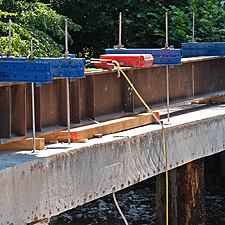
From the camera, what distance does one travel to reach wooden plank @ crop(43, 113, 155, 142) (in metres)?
7.34

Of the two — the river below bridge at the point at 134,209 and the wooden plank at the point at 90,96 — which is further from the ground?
the wooden plank at the point at 90,96

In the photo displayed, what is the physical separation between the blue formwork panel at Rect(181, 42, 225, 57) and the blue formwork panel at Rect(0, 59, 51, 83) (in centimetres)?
645

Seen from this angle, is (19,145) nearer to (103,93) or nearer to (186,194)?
(103,93)

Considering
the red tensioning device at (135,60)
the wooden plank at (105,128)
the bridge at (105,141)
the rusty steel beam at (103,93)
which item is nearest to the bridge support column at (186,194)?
the bridge at (105,141)

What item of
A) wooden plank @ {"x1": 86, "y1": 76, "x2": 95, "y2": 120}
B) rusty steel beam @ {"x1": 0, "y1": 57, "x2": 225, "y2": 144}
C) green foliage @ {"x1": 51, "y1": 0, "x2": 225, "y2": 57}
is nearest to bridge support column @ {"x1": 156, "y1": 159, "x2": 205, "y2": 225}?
rusty steel beam @ {"x1": 0, "y1": 57, "x2": 225, "y2": 144}

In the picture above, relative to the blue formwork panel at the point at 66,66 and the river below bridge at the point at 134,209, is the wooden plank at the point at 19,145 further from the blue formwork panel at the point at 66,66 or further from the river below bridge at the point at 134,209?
the river below bridge at the point at 134,209

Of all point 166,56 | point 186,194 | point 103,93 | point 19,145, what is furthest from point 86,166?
point 186,194

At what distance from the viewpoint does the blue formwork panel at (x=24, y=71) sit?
614cm

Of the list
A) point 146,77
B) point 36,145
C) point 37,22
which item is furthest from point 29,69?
point 37,22

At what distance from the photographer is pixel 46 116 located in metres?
7.45

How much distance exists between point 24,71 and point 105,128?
7.21ft

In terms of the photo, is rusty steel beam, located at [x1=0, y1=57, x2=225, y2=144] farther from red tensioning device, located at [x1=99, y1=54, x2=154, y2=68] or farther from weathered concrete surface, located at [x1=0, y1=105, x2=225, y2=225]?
weathered concrete surface, located at [x1=0, y1=105, x2=225, y2=225]

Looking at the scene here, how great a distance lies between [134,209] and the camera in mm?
12312

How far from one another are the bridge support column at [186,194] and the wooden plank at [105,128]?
4.92ft
